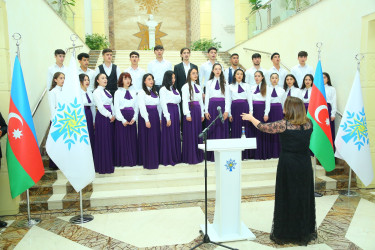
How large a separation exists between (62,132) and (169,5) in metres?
14.0

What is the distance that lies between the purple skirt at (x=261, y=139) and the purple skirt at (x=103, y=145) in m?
2.71

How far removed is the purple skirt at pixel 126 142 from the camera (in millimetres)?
5422

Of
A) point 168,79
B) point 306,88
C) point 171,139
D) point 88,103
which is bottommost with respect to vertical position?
point 171,139

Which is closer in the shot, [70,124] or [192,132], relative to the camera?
[70,124]

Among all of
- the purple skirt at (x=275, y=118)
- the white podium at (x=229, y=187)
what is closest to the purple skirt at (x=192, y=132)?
the purple skirt at (x=275, y=118)

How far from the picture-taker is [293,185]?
351 centimetres

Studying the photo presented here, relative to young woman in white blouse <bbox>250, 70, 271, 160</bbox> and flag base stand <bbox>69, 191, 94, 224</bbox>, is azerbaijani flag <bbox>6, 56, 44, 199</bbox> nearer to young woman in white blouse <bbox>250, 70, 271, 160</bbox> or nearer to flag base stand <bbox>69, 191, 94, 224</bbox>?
flag base stand <bbox>69, 191, 94, 224</bbox>

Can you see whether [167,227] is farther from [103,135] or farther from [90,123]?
[90,123]

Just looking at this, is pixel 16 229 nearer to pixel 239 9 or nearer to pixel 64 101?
pixel 64 101

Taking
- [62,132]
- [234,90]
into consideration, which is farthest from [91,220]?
[234,90]

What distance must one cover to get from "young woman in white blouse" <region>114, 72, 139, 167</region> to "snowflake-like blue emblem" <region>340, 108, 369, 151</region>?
3558mm

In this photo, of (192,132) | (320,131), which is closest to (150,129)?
(192,132)

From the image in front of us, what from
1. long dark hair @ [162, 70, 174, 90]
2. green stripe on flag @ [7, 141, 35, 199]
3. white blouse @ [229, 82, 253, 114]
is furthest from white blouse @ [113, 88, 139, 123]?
white blouse @ [229, 82, 253, 114]

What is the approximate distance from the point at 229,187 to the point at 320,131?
2.38 meters
